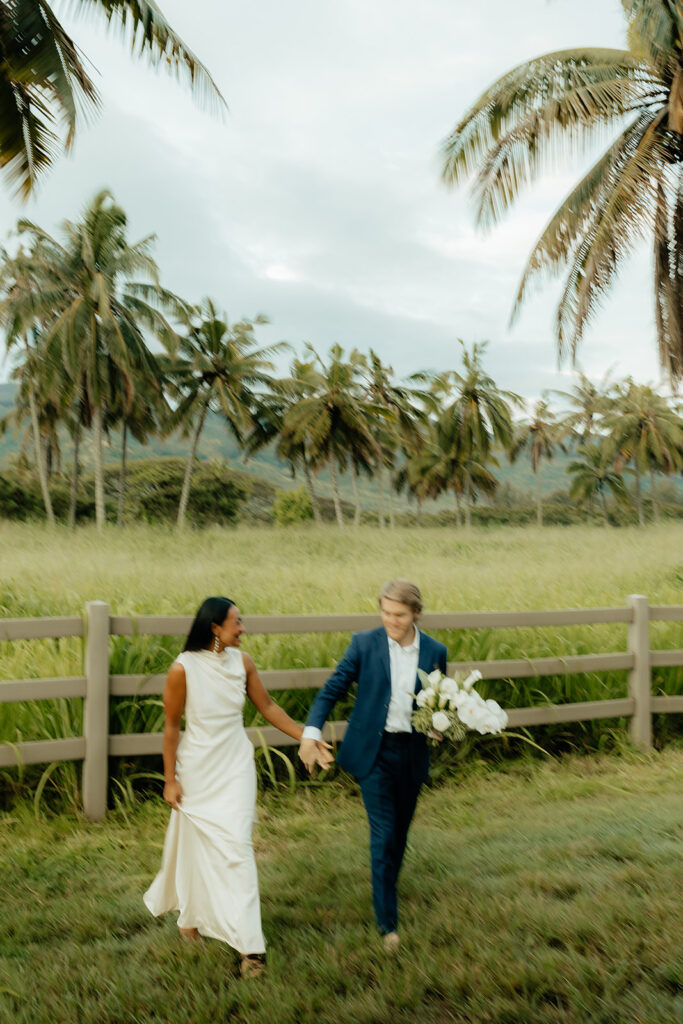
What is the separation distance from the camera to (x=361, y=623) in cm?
604

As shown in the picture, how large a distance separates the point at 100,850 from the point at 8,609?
6.45 m

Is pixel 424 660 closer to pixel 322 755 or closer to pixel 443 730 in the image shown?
pixel 443 730

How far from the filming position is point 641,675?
7.07 m

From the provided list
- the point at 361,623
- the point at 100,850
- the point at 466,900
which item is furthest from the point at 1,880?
the point at 361,623

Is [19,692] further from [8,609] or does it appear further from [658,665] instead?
[8,609]

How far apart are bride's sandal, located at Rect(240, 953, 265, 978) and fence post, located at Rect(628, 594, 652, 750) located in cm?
472

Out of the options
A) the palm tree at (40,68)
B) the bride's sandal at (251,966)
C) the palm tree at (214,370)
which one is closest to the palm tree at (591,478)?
the palm tree at (214,370)

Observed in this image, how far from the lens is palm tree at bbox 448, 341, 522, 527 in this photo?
44.9m

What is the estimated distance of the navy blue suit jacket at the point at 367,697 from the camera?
3.60 meters

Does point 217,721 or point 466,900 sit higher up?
point 217,721

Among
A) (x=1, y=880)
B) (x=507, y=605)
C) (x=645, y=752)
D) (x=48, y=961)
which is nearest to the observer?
(x=48, y=961)

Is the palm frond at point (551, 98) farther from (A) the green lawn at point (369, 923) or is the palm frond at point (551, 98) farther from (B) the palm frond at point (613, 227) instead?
(A) the green lawn at point (369, 923)

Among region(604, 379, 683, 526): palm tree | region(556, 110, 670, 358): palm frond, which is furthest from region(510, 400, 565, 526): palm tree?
region(556, 110, 670, 358): palm frond

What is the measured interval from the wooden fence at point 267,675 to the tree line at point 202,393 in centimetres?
2516
